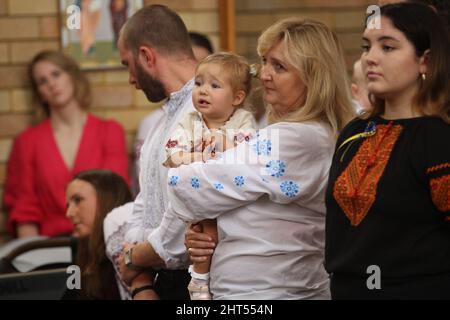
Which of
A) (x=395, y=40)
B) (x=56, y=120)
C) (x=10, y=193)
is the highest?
(x=395, y=40)

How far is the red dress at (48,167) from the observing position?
668cm

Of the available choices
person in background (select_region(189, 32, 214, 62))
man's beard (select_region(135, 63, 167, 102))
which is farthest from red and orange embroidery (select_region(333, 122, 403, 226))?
person in background (select_region(189, 32, 214, 62))

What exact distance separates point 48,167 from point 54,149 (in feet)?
0.41

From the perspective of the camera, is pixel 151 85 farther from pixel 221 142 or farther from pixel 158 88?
pixel 221 142

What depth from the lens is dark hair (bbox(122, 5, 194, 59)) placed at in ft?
14.2

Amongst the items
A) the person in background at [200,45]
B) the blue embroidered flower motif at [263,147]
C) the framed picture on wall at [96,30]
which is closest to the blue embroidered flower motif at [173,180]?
the blue embroidered flower motif at [263,147]

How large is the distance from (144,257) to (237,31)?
3107 mm

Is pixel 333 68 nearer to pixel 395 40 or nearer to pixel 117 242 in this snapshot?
pixel 395 40

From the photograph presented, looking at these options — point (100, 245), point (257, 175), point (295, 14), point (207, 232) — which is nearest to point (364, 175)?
point (257, 175)

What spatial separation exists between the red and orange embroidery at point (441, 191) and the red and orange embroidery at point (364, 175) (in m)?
0.17

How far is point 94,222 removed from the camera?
5.03 meters

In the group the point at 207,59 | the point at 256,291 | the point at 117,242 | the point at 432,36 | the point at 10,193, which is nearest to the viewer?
the point at 432,36
